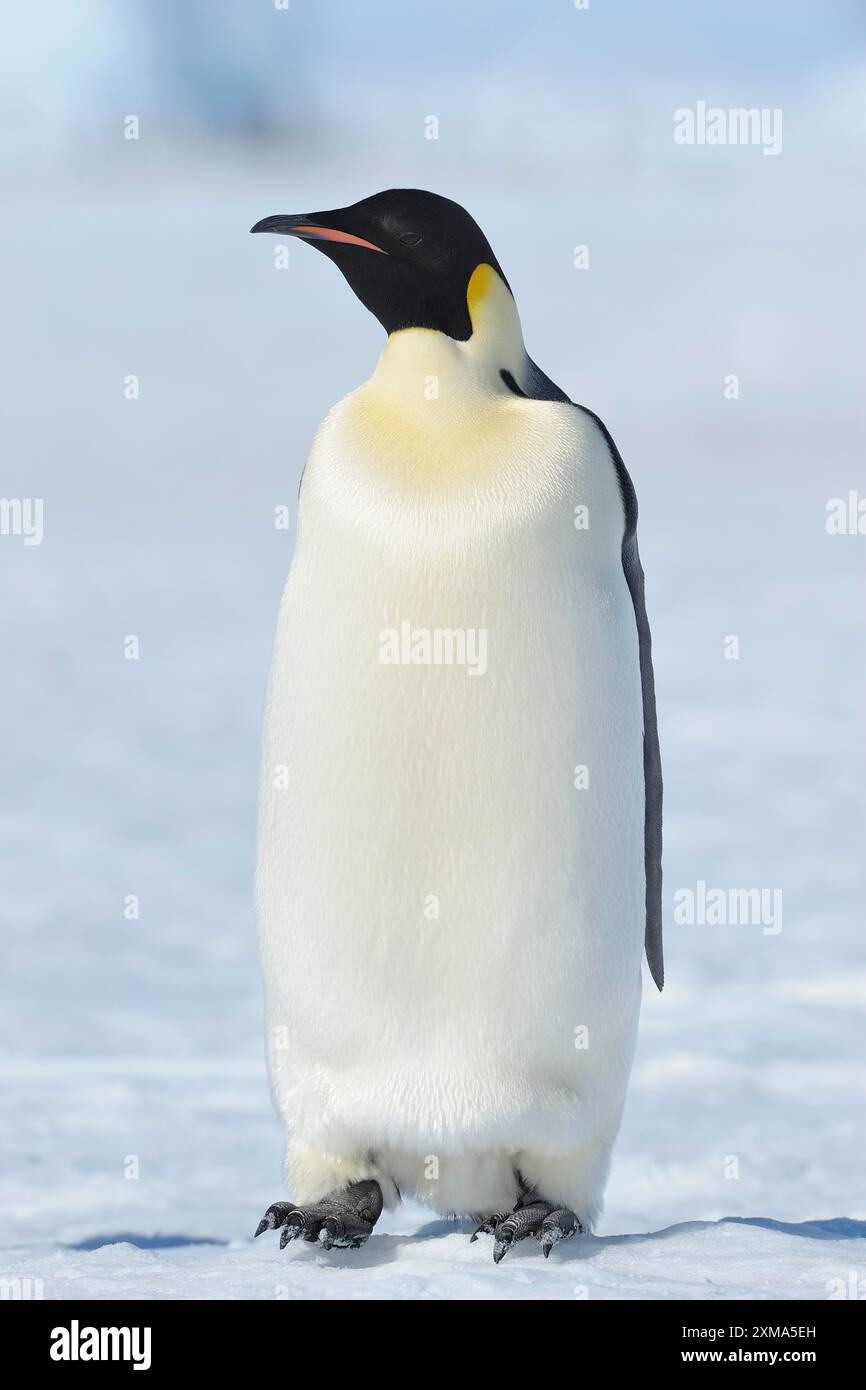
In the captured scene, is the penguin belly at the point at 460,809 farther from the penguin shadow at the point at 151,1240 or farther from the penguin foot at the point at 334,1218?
the penguin shadow at the point at 151,1240

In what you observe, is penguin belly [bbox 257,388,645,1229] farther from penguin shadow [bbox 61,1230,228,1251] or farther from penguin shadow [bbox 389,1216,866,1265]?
penguin shadow [bbox 61,1230,228,1251]

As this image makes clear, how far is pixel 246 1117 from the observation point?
5000mm

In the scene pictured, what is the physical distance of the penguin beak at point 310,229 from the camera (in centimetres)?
309

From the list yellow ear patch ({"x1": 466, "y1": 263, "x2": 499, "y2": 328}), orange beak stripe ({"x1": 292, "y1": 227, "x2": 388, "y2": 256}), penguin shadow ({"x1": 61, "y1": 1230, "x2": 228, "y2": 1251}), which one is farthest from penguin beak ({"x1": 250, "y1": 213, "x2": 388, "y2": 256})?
penguin shadow ({"x1": 61, "y1": 1230, "x2": 228, "y2": 1251})

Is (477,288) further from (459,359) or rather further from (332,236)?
(332,236)

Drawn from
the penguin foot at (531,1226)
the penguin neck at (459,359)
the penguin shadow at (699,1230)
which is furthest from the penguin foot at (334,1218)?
the penguin neck at (459,359)

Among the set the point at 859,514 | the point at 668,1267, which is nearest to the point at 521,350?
the point at 668,1267

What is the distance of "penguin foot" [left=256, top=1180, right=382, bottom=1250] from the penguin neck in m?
1.36

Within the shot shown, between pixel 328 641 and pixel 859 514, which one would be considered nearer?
pixel 328 641

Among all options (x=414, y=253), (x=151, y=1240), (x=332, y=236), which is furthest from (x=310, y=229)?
(x=151, y=1240)

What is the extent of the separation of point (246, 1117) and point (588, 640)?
255cm

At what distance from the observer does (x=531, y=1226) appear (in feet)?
9.61

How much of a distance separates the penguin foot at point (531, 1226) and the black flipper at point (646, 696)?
1.65 ft
